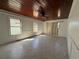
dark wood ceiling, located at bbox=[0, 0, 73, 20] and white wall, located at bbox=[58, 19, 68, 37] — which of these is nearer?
dark wood ceiling, located at bbox=[0, 0, 73, 20]

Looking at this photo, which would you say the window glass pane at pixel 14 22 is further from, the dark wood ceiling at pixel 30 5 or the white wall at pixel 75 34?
the white wall at pixel 75 34

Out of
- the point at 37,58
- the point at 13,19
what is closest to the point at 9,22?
the point at 13,19

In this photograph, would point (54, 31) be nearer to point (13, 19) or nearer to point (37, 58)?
point (13, 19)

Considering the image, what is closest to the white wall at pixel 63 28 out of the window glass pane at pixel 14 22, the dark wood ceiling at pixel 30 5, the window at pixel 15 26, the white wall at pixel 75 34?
the dark wood ceiling at pixel 30 5

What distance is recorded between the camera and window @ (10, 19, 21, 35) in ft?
21.7

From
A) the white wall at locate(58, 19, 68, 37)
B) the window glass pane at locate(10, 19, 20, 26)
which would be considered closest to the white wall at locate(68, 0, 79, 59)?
the window glass pane at locate(10, 19, 20, 26)

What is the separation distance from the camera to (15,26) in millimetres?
7035

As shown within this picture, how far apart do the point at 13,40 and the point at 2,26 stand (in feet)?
5.07

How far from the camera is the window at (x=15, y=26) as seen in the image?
6.62 metres

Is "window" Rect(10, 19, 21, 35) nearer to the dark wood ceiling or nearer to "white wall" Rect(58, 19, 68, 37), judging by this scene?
the dark wood ceiling

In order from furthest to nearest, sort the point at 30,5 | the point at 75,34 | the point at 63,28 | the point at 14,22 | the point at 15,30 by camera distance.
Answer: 1. the point at 63,28
2. the point at 15,30
3. the point at 14,22
4. the point at 30,5
5. the point at 75,34

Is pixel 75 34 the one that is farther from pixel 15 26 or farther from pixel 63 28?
pixel 63 28

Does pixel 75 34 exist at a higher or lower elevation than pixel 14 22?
lower

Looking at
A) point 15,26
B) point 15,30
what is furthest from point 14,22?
point 15,30
